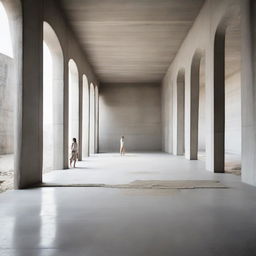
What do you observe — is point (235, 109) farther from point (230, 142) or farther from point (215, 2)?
point (215, 2)

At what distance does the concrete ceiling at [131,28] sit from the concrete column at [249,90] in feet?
13.9

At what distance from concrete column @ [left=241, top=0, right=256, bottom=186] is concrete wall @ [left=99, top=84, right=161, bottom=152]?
67.0 feet

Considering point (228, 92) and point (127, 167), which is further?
point (228, 92)

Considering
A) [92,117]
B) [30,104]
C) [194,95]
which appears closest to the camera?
[30,104]

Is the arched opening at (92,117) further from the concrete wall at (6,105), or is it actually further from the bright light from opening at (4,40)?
the bright light from opening at (4,40)

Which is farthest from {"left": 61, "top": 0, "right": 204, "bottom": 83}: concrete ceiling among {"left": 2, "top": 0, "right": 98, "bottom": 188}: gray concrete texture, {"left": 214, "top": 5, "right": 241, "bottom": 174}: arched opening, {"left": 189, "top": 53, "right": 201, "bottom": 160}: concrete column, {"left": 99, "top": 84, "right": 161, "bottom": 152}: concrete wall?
{"left": 99, "top": 84, "right": 161, "bottom": 152}: concrete wall

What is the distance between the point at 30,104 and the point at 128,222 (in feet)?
16.1

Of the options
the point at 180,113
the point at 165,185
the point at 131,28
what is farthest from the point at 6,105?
the point at 165,185

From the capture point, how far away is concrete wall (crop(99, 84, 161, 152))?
2845cm

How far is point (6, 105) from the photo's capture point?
2233cm

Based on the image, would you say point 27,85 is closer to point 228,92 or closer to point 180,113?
point 180,113

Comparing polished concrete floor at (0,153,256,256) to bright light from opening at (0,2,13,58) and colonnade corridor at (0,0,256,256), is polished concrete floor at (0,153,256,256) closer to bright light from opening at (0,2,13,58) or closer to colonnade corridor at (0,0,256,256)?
colonnade corridor at (0,0,256,256)

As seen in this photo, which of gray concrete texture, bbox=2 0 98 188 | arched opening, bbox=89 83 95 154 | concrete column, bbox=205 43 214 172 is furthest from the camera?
arched opening, bbox=89 83 95 154

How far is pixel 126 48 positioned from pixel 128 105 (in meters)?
11.4
